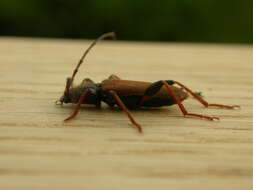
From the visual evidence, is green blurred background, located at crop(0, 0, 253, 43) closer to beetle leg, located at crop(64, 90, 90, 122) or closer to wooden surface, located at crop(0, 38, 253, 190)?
wooden surface, located at crop(0, 38, 253, 190)

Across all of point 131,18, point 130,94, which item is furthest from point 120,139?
point 131,18

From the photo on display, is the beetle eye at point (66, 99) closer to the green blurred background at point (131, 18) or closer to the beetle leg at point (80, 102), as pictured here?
the beetle leg at point (80, 102)

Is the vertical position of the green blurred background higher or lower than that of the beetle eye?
lower

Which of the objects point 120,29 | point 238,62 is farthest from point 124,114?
point 120,29

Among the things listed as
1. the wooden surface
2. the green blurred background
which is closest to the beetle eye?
the wooden surface

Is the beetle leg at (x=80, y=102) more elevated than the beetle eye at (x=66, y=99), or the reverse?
the beetle leg at (x=80, y=102)

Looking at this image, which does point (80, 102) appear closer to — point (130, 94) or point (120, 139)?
point (130, 94)

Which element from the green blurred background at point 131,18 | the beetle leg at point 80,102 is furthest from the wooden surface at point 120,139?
the green blurred background at point 131,18

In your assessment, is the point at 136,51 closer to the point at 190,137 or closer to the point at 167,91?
the point at 167,91
